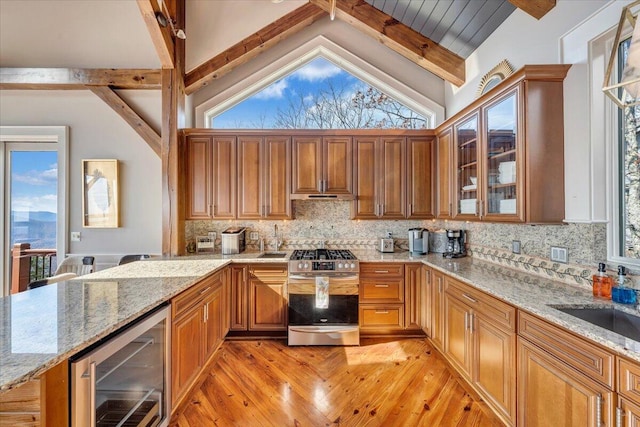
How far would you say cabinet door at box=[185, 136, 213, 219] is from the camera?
3.45 meters

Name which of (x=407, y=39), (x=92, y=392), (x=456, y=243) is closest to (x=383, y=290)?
(x=456, y=243)

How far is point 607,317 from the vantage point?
153cm

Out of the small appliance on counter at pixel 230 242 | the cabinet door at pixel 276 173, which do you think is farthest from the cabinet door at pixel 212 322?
the cabinet door at pixel 276 173

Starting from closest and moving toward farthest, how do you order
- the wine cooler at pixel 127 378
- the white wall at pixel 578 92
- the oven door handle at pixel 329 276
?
1. the wine cooler at pixel 127 378
2. the white wall at pixel 578 92
3. the oven door handle at pixel 329 276

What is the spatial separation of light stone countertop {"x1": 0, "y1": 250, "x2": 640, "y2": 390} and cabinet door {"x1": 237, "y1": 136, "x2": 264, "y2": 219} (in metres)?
0.95

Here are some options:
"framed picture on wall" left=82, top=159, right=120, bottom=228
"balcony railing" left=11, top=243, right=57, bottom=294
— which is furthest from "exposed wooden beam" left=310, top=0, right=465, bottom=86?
"balcony railing" left=11, top=243, right=57, bottom=294

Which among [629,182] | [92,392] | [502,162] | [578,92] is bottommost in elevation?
[92,392]

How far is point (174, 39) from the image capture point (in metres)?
3.15

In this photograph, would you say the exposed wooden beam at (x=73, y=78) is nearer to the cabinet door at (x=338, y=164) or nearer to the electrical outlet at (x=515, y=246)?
the cabinet door at (x=338, y=164)

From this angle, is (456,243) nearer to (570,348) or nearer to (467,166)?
(467,166)

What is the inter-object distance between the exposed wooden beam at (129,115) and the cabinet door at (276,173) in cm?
131

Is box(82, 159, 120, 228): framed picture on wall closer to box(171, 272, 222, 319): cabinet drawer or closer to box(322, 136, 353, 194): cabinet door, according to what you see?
box(171, 272, 222, 319): cabinet drawer

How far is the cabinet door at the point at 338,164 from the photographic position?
3500 mm

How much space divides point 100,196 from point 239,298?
2.24 meters
